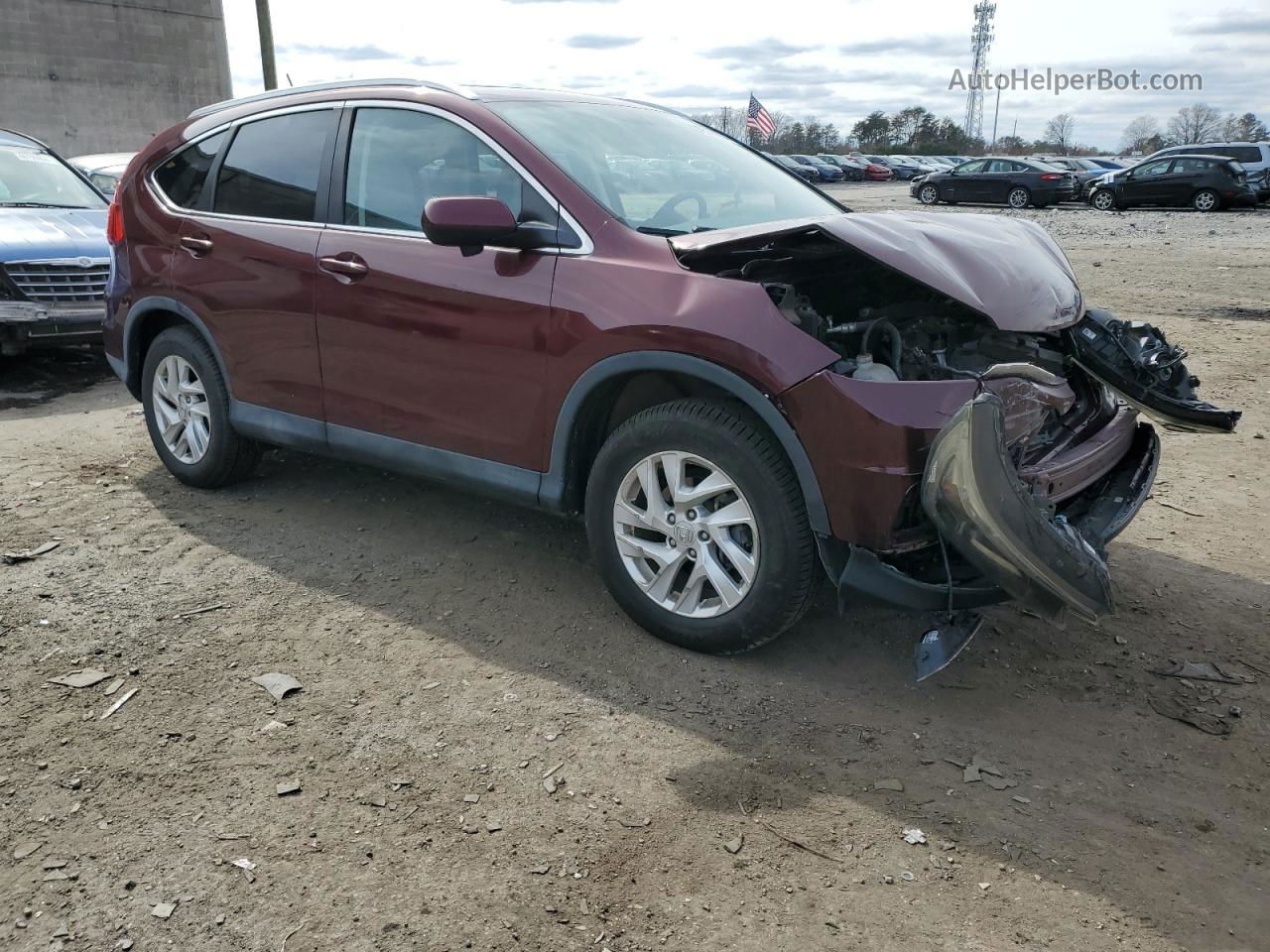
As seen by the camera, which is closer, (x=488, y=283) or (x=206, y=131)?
(x=488, y=283)

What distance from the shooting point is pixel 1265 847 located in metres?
2.69

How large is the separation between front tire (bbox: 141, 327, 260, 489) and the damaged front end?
8.52 ft

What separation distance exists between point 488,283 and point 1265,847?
2.91m

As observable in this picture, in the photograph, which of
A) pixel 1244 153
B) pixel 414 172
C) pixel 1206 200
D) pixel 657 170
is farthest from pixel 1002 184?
pixel 414 172

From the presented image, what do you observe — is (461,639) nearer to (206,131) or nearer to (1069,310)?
(1069,310)

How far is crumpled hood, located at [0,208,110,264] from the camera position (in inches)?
296

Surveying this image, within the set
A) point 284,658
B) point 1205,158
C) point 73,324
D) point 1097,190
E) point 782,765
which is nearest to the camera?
point 782,765

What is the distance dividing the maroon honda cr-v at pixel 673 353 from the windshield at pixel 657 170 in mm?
17

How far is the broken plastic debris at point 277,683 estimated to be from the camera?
3.41m

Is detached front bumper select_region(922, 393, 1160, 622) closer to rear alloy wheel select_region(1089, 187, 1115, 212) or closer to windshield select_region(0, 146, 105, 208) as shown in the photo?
windshield select_region(0, 146, 105, 208)

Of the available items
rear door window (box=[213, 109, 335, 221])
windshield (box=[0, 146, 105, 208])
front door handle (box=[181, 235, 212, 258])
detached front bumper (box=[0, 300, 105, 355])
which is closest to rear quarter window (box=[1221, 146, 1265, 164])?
windshield (box=[0, 146, 105, 208])

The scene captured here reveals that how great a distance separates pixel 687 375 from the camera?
3.49 metres

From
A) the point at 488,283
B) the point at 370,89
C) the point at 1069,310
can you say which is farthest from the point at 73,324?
the point at 1069,310

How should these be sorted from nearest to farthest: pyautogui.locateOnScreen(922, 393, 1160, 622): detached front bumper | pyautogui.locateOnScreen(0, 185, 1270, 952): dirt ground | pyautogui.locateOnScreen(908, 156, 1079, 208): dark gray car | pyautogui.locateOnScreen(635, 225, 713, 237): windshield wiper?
1. pyautogui.locateOnScreen(0, 185, 1270, 952): dirt ground
2. pyautogui.locateOnScreen(922, 393, 1160, 622): detached front bumper
3. pyautogui.locateOnScreen(635, 225, 713, 237): windshield wiper
4. pyautogui.locateOnScreen(908, 156, 1079, 208): dark gray car
